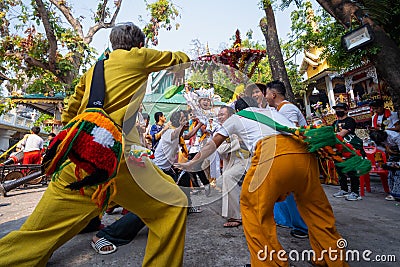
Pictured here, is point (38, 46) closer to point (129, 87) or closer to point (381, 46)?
point (129, 87)

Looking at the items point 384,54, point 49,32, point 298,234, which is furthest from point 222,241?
point 49,32

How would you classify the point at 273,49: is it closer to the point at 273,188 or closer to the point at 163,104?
the point at 163,104

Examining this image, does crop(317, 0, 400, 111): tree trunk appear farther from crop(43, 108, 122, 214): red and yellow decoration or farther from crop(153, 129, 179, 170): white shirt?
crop(43, 108, 122, 214): red and yellow decoration

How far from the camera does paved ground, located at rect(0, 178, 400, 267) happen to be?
2053 millimetres

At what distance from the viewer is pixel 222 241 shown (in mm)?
2439

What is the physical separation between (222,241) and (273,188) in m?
1.08

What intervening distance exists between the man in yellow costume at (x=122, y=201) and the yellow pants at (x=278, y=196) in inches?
18.8

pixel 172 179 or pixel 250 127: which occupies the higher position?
pixel 250 127

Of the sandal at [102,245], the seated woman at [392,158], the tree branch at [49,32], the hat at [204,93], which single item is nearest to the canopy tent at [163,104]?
the hat at [204,93]

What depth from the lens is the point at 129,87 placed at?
1.51 meters

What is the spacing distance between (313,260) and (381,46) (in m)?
2.71

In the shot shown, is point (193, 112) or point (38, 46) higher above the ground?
point (38, 46)

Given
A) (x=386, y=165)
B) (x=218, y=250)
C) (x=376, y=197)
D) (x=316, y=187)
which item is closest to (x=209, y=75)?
(x=316, y=187)

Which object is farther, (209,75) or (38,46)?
(38,46)
